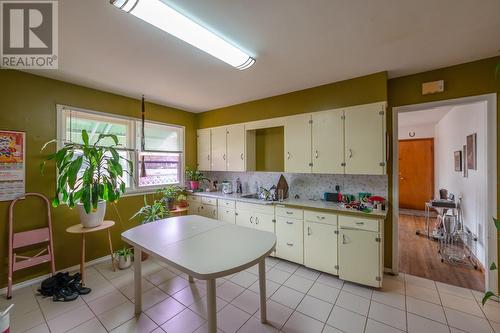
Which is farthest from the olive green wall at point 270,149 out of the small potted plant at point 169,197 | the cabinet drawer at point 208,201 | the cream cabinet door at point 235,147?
the small potted plant at point 169,197

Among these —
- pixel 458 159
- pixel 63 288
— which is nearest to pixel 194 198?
pixel 63 288

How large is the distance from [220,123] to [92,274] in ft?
9.95

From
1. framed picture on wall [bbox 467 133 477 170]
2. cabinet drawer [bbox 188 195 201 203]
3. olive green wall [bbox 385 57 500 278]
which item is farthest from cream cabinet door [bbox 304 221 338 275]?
framed picture on wall [bbox 467 133 477 170]

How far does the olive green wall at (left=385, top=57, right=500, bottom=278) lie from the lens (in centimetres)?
217

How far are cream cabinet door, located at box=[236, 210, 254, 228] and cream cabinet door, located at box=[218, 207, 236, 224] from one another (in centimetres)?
9

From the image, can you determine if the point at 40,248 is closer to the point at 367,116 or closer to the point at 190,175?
the point at 190,175

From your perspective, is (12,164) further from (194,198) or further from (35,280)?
(194,198)

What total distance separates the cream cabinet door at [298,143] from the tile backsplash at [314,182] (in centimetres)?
34

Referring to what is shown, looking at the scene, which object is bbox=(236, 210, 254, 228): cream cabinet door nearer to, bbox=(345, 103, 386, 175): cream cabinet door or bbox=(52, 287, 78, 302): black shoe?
bbox=(345, 103, 386, 175): cream cabinet door

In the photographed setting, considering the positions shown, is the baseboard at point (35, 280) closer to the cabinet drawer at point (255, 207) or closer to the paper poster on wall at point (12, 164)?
the paper poster on wall at point (12, 164)

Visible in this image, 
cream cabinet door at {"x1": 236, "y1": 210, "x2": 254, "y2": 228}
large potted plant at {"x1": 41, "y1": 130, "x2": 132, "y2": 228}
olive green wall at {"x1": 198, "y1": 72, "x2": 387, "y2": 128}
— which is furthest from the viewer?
cream cabinet door at {"x1": 236, "y1": 210, "x2": 254, "y2": 228}

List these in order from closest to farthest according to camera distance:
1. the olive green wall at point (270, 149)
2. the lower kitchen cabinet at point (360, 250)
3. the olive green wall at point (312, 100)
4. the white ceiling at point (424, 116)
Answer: the lower kitchen cabinet at point (360, 250)
the olive green wall at point (312, 100)
the olive green wall at point (270, 149)
the white ceiling at point (424, 116)

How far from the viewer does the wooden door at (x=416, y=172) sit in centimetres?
562

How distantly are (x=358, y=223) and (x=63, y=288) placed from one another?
339 cm
